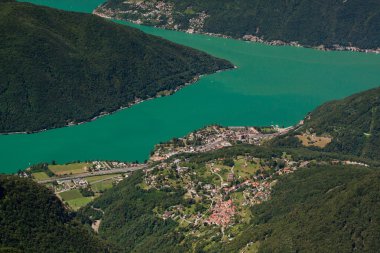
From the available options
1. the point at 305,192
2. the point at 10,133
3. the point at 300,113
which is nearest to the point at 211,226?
the point at 305,192

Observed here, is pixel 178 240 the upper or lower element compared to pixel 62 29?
lower

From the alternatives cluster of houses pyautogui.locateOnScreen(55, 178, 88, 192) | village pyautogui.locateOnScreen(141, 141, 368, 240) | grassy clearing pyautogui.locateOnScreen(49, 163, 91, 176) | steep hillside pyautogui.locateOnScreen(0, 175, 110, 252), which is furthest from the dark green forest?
grassy clearing pyautogui.locateOnScreen(49, 163, 91, 176)

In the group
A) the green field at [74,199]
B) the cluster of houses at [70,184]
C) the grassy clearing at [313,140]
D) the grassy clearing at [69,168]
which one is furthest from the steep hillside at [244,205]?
the grassy clearing at [69,168]

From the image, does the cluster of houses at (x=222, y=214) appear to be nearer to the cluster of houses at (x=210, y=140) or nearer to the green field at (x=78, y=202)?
the green field at (x=78, y=202)

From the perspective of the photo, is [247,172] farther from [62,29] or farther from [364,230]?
[62,29]

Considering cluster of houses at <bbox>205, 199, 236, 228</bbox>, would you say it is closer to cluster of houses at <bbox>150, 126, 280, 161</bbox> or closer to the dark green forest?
the dark green forest
